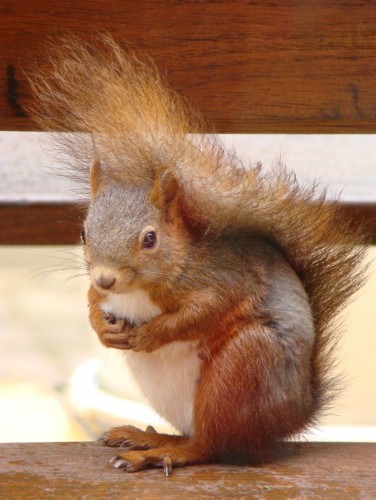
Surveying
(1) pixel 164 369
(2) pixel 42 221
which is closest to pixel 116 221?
(1) pixel 164 369

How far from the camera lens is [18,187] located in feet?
6.98

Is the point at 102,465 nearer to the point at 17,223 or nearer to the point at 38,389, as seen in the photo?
the point at 17,223

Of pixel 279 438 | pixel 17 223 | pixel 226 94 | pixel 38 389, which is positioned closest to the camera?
pixel 279 438

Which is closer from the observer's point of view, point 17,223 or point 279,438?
point 279,438

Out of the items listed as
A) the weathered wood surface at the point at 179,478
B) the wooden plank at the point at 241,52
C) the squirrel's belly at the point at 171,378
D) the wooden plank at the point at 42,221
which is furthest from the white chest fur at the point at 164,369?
the wooden plank at the point at 42,221

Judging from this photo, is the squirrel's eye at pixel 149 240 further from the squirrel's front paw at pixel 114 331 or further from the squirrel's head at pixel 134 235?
the squirrel's front paw at pixel 114 331

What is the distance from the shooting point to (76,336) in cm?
461

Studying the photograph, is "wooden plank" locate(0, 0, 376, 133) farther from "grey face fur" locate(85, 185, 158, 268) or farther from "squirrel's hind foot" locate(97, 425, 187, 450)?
"squirrel's hind foot" locate(97, 425, 187, 450)

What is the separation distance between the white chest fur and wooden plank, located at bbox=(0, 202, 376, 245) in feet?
1.79

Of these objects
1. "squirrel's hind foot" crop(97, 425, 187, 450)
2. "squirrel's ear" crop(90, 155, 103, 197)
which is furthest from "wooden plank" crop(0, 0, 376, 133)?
"squirrel's hind foot" crop(97, 425, 187, 450)

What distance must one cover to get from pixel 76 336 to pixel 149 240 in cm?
327

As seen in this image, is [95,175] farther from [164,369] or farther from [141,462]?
[141,462]

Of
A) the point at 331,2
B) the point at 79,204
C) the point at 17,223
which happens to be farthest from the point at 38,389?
the point at 331,2

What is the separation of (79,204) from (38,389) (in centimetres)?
240
